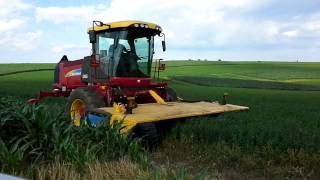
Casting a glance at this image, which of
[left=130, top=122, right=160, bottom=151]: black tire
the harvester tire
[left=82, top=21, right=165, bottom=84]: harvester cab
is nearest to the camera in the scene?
[left=130, top=122, right=160, bottom=151]: black tire

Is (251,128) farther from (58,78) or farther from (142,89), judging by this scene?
(58,78)

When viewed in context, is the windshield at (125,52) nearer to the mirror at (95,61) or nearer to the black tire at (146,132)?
the mirror at (95,61)

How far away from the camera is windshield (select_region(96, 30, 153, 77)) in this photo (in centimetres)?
1324

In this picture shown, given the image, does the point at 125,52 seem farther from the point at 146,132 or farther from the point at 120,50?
the point at 146,132

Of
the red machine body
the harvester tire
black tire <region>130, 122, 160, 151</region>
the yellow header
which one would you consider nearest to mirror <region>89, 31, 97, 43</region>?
the yellow header

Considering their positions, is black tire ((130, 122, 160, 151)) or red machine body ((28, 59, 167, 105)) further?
red machine body ((28, 59, 167, 105))

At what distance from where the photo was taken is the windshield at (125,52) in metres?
13.2

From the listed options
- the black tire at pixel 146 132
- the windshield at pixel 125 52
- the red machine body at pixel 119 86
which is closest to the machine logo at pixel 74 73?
the red machine body at pixel 119 86

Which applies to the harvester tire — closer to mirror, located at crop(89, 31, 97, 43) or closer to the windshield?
the windshield

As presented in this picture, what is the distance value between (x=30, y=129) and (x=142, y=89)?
19.7 feet

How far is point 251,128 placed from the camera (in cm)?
1071

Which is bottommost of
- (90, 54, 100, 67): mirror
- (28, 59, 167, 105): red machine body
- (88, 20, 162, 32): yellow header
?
(28, 59, 167, 105): red machine body

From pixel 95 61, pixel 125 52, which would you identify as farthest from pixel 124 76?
pixel 95 61

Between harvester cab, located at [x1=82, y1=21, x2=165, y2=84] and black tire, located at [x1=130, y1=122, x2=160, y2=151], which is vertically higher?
harvester cab, located at [x1=82, y1=21, x2=165, y2=84]
